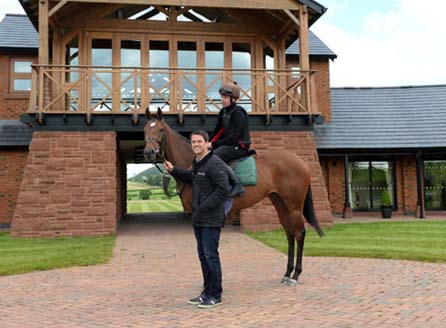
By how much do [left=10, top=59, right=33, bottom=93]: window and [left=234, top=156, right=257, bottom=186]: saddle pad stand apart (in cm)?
1249

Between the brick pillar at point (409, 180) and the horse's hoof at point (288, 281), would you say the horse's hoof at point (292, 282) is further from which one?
the brick pillar at point (409, 180)

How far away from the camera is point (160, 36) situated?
46.1 ft

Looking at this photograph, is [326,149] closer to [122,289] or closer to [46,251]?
[46,251]

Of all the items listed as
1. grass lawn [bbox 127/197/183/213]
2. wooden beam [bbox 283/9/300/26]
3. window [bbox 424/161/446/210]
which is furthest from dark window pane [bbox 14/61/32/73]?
window [bbox 424/161/446/210]

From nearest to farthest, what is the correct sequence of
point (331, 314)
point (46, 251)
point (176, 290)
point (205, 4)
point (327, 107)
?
point (331, 314)
point (176, 290)
point (46, 251)
point (205, 4)
point (327, 107)

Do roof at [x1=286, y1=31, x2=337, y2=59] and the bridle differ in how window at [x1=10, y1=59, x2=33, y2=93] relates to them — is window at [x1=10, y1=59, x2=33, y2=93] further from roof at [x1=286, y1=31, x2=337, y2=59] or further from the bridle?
the bridle

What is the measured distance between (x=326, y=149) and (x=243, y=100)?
14.9 ft

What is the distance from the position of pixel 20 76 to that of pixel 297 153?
1024 centimetres

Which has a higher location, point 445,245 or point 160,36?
point 160,36

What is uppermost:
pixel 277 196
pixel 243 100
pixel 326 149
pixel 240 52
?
pixel 240 52

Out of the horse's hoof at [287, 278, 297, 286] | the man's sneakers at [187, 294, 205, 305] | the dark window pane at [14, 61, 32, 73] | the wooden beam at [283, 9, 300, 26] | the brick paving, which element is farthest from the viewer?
the dark window pane at [14, 61, 32, 73]

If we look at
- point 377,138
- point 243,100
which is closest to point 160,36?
point 243,100

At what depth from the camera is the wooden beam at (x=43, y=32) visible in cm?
1180

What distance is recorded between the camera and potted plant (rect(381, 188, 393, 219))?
16.5m
